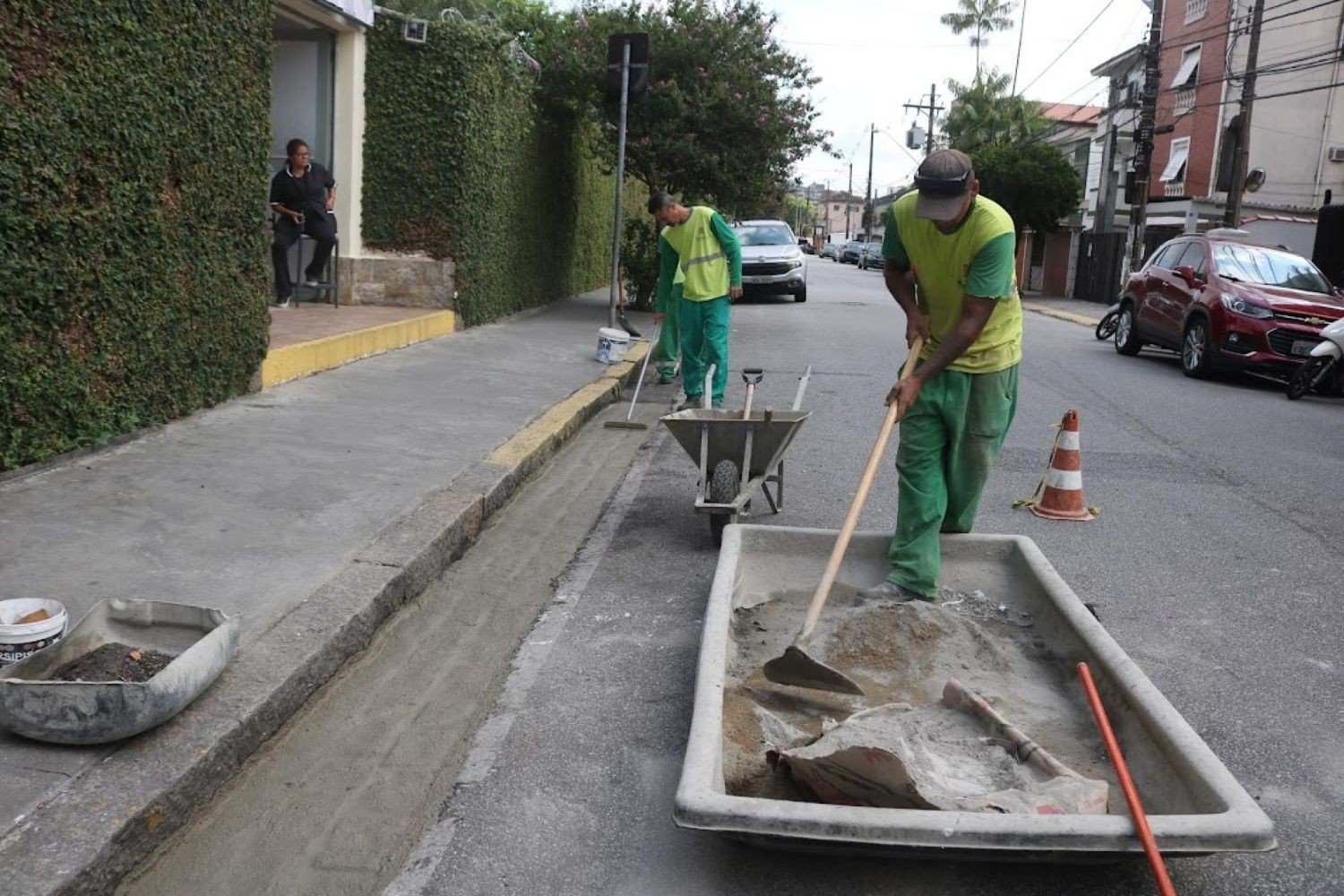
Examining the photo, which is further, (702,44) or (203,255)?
(702,44)

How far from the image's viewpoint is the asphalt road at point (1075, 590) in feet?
9.80

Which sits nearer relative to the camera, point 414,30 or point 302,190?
point 302,190

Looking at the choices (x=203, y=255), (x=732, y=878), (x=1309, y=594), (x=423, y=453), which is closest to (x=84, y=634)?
(x=732, y=878)

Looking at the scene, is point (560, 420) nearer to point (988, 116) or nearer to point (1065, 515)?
point (1065, 515)

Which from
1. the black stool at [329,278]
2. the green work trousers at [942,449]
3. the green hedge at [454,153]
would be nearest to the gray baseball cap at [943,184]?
the green work trousers at [942,449]

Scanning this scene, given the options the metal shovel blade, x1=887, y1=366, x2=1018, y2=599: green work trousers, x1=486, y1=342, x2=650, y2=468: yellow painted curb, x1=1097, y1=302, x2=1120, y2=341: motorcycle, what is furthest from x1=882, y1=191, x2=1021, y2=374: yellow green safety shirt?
x1=1097, y1=302, x2=1120, y2=341: motorcycle

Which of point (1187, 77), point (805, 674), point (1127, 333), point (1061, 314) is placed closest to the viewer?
point (805, 674)

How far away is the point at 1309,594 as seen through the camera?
17.8ft

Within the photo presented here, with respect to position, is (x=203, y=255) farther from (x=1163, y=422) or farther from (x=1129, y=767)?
(x=1163, y=422)

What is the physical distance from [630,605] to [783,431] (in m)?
1.30

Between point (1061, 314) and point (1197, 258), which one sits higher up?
point (1197, 258)

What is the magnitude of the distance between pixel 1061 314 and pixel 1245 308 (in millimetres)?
14302

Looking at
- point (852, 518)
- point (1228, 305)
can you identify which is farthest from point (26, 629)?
point (1228, 305)

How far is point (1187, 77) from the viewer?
35125mm
